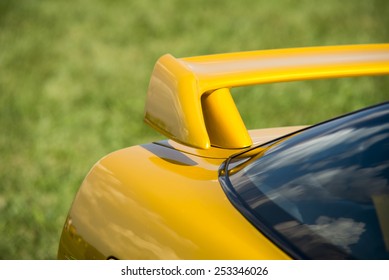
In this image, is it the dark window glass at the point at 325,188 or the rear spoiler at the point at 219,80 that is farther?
the rear spoiler at the point at 219,80

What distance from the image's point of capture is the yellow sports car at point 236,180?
1.79 metres

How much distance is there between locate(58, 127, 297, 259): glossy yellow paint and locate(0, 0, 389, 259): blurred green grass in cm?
191

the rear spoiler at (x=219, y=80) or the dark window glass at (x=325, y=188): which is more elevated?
the rear spoiler at (x=219, y=80)

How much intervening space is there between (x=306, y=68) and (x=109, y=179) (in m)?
0.58

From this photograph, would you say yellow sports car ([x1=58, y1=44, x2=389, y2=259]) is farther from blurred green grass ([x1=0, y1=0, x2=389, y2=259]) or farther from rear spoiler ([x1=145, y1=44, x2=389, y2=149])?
blurred green grass ([x1=0, y1=0, x2=389, y2=259])

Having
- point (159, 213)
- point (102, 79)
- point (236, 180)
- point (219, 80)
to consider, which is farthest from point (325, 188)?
point (102, 79)

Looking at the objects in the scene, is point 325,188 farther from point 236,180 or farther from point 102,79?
point 102,79

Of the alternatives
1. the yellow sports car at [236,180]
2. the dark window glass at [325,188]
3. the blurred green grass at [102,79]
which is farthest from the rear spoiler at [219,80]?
the blurred green grass at [102,79]

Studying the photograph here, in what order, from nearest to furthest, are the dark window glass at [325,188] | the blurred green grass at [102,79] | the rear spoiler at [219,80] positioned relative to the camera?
the dark window glass at [325,188], the rear spoiler at [219,80], the blurred green grass at [102,79]

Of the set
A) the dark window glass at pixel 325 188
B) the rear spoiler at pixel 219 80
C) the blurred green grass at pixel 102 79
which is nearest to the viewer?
the dark window glass at pixel 325 188

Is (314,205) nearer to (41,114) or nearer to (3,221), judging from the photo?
(3,221)

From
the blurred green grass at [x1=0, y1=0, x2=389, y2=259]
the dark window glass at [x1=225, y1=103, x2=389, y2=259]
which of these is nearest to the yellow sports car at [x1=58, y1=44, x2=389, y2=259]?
the dark window glass at [x1=225, y1=103, x2=389, y2=259]

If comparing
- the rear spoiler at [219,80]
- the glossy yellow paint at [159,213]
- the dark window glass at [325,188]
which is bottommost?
the glossy yellow paint at [159,213]

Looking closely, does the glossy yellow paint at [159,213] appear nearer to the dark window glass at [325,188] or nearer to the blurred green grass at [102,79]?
the dark window glass at [325,188]
